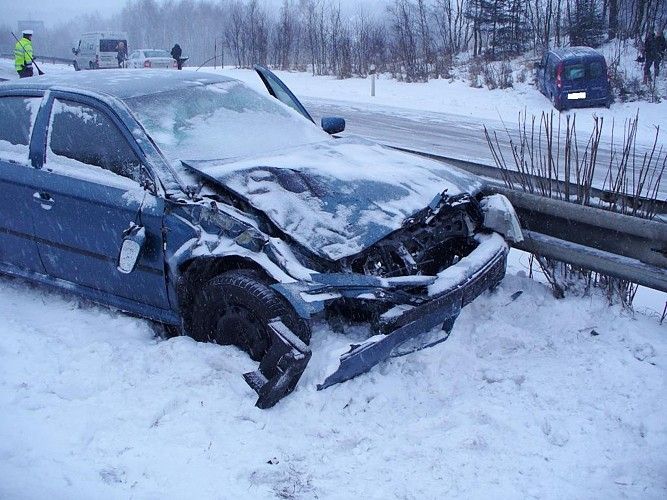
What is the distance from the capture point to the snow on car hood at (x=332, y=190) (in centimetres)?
341

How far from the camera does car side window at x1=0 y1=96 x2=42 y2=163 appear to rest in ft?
14.1

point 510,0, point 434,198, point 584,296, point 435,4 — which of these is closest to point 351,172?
point 434,198

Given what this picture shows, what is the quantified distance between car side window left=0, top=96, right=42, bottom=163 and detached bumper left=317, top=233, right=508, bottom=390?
274 cm

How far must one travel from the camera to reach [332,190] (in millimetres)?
3689

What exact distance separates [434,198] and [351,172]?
1.80 feet

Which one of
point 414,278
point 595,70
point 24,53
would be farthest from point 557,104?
point 414,278

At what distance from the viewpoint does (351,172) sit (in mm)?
3936

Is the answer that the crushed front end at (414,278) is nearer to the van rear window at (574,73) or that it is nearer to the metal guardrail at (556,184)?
the metal guardrail at (556,184)

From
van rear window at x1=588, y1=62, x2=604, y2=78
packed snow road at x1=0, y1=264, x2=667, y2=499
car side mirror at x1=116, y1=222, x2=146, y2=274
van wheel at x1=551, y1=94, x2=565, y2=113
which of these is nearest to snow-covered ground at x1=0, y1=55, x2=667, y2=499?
packed snow road at x1=0, y1=264, x2=667, y2=499

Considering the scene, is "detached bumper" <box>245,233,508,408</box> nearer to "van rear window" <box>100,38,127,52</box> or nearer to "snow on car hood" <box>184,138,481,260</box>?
"snow on car hood" <box>184,138,481,260</box>

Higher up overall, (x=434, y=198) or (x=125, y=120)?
(x=125, y=120)

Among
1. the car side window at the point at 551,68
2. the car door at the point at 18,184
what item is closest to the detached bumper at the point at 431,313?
the car door at the point at 18,184

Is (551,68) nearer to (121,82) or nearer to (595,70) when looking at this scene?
(595,70)

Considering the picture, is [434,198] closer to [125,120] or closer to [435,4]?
[125,120]
